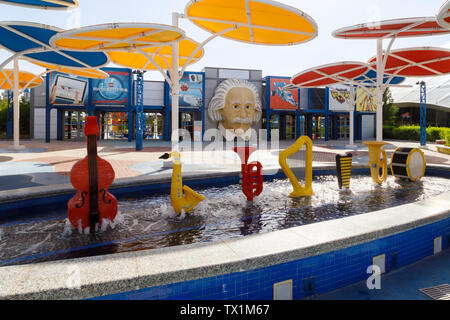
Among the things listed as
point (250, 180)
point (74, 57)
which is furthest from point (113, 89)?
point (250, 180)

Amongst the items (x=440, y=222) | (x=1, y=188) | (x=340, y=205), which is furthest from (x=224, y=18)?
(x=440, y=222)

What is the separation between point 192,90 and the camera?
30.5 m

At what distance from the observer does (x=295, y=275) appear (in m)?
3.21

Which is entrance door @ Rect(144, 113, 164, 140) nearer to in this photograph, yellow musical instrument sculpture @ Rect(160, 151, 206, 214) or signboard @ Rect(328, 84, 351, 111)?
signboard @ Rect(328, 84, 351, 111)

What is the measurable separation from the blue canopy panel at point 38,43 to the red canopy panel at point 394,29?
10.4 meters

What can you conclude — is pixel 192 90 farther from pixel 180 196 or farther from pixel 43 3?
pixel 180 196

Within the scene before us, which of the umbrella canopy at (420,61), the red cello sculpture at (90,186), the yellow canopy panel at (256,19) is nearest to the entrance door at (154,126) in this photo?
the umbrella canopy at (420,61)

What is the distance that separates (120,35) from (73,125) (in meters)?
26.0

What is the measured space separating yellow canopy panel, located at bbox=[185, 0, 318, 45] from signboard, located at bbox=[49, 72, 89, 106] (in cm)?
2000
